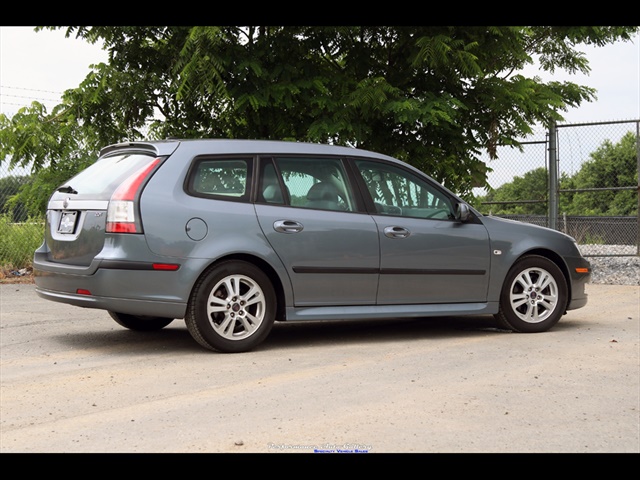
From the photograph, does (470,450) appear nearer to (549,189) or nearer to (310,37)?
(310,37)

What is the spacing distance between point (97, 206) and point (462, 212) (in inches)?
133

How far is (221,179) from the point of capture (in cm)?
744

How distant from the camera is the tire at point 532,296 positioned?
8.48m

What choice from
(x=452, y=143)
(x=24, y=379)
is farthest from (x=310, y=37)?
(x=24, y=379)

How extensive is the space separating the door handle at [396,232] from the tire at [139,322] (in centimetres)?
230

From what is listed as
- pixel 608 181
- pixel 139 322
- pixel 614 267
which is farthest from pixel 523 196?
pixel 139 322

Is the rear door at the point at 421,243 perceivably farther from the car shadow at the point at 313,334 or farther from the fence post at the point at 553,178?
the fence post at the point at 553,178

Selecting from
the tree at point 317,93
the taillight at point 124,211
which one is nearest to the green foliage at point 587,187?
the tree at point 317,93

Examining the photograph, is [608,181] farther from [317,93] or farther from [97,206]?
[97,206]

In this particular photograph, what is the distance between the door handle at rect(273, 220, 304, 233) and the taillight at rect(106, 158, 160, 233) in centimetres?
118

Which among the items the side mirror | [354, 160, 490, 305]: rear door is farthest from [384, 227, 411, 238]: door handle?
the side mirror

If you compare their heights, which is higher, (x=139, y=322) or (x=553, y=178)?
(x=553, y=178)

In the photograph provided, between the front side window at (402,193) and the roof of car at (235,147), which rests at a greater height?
the roof of car at (235,147)
